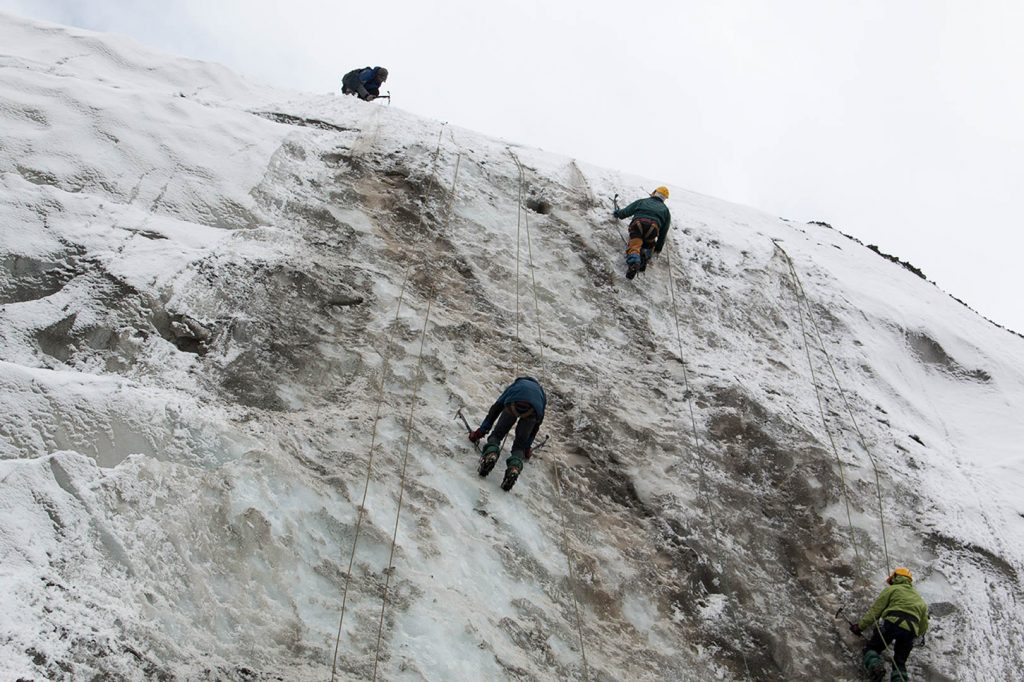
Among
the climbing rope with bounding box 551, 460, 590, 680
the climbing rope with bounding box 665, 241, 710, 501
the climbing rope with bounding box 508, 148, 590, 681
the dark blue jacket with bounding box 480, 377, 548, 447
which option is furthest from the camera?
the climbing rope with bounding box 665, 241, 710, 501

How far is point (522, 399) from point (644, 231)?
3799 mm

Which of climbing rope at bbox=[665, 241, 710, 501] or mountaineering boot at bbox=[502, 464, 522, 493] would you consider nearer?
mountaineering boot at bbox=[502, 464, 522, 493]

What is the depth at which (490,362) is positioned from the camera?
8070 millimetres

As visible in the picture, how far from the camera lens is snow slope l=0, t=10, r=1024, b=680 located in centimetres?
511

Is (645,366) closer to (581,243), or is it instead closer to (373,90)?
(581,243)

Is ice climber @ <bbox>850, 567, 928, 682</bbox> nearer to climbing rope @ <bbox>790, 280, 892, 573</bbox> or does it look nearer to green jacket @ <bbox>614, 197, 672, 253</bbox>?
climbing rope @ <bbox>790, 280, 892, 573</bbox>

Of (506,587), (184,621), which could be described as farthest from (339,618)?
(506,587)

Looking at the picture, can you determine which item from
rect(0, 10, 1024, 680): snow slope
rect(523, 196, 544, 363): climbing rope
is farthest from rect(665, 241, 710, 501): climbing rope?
rect(523, 196, 544, 363): climbing rope

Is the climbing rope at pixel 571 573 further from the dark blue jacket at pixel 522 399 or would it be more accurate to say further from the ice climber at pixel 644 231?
the ice climber at pixel 644 231

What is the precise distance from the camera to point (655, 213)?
9.95 metres

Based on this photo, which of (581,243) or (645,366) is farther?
(581,243)

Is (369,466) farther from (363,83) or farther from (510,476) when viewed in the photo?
(363,83)

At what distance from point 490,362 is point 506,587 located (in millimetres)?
2539

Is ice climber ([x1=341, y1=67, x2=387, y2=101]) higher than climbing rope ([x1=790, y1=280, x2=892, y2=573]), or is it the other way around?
ice climber ([x1=341, y1=67, x2=387, y2=101])
